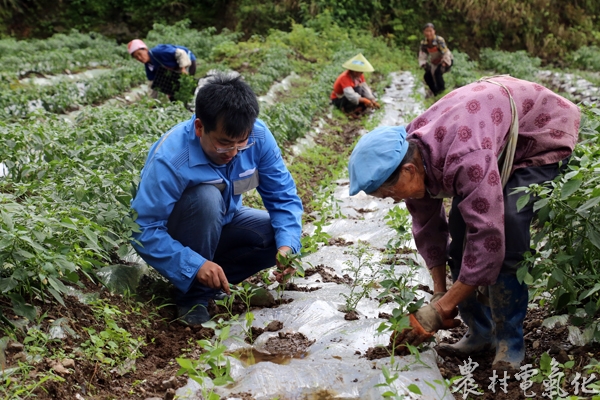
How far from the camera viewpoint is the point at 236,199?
3.28m

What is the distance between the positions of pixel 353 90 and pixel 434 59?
256 cm

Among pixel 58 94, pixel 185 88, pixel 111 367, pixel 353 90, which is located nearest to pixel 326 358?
pixel 111 367

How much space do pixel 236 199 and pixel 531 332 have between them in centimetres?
154

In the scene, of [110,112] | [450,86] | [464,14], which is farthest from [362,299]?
[464,14]

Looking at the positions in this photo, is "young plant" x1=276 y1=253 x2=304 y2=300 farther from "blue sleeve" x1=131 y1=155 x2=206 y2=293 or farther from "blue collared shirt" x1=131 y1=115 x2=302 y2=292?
"blue sleeve" x1=131 y1=155 x2=206 y2=293

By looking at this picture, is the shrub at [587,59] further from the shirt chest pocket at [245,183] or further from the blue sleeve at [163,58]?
the shirt chest pocket at [245,183]

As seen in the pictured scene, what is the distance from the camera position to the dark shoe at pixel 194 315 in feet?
9.75

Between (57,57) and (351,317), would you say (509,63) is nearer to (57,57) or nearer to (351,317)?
(57,57)

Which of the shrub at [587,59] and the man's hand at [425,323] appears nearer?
the man's hand at [425,323]

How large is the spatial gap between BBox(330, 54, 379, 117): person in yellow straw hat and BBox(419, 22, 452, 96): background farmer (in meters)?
2.18

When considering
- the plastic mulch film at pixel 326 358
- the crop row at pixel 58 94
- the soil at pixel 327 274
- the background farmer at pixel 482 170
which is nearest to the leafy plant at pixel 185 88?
the crop row at pixel 58 94

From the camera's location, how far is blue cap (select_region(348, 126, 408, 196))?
222cm

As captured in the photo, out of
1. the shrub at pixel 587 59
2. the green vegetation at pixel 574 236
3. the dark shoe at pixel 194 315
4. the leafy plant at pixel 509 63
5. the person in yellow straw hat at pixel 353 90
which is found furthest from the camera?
the shrub at pixel 587 59

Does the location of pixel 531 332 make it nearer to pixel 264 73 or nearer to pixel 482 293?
pixel 482 293
